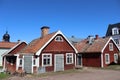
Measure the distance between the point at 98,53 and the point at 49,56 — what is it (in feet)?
37.1

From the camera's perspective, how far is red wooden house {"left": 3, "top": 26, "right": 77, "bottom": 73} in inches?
934

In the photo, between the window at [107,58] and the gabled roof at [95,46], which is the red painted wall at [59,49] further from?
the window at [107,58]

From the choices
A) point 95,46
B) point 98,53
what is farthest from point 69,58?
point 95,46

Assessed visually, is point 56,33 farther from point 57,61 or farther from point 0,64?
point 0,64

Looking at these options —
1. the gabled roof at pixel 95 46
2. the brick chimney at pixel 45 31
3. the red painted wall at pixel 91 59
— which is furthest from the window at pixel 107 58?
the brick chimney at pixel 45 31

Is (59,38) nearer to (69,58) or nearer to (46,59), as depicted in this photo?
(69,58)

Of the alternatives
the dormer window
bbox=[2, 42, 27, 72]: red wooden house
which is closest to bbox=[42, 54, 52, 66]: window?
bbox=[2, 42, 27, 72]: red wooden house

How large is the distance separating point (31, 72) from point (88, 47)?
625 inches

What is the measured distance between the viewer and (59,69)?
2584 centimetres

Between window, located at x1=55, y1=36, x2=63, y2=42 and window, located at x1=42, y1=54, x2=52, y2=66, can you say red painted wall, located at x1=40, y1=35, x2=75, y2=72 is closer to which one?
window, located at x1=55, y1=36, x2=63, y2=42

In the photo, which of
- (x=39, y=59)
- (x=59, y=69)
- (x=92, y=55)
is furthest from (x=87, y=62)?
(x=39, y=59)

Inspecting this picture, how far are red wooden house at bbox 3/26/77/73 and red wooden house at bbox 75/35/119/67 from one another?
257 inches

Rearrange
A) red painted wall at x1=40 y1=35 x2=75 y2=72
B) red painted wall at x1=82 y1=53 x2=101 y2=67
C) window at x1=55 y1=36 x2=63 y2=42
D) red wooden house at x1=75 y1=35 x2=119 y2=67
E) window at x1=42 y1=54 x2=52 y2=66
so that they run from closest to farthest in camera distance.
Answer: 1. window at x1=42 y1=54 x2=52 y2=66
2. red painted wall at x1=40 y1=35 x2=75 y2=72
3. window at x1=55 y1=36 x2=63 y2=42
4. red wooden house at x1=75 y1=35 x2=119 y2=67
5. red painted wall at x1=82 y1=53 x2=101 y2=67

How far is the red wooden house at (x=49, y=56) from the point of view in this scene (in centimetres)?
2373
